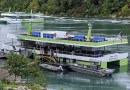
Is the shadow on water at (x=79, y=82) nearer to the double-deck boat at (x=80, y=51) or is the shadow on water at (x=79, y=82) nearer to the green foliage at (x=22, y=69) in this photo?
the double-deck boat at (x=80, y=51)

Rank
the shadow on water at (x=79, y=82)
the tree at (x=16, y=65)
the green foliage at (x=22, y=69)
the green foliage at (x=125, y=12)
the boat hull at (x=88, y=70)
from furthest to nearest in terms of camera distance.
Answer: the green foliage at (x=125, y=12) < the boat hull at (x=88, y=70) < the shadow on water at (x=79, y=82) < the tree at (x=16, y=65) < the green foliage at (x=22, y=69)

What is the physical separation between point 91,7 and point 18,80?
103m

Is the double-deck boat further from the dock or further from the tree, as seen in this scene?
the tree

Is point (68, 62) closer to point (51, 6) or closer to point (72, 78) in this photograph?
point (72, 78)

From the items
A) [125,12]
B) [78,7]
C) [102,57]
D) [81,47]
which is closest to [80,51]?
[81,47]

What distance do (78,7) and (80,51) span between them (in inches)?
3757

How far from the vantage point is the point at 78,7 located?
14188 centimetres

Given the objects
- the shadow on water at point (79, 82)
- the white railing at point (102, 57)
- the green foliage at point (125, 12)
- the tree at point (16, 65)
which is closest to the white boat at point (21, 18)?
the green foliage at point (125, 12)

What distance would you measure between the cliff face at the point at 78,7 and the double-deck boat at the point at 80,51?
77650 mm

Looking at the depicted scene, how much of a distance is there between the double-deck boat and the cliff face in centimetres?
7765

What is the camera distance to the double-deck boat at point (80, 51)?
45094mm

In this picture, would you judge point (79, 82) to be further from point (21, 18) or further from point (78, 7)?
point (78, 7)

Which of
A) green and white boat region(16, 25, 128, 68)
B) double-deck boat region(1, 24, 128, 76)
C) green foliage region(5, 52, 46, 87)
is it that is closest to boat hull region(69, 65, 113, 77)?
double-deck boat region(1, 24, 128, 76)

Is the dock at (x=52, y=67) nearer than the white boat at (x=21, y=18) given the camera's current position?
Yes
